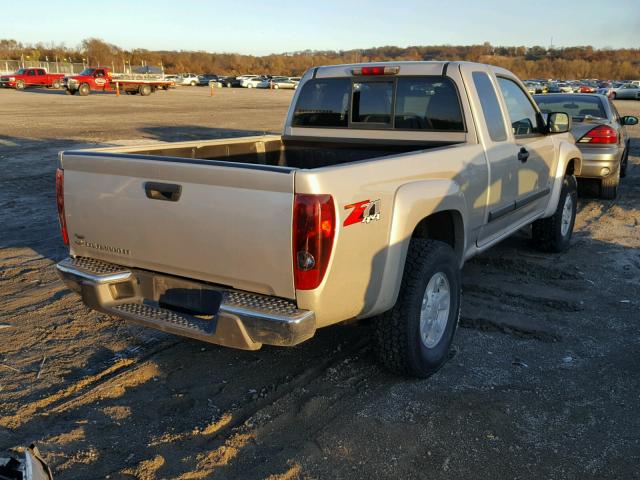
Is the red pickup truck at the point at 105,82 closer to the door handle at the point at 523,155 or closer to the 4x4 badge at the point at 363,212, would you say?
the door handle at the point at 523,155

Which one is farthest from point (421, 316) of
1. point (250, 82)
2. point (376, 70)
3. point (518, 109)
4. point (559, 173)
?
point (250, 82)

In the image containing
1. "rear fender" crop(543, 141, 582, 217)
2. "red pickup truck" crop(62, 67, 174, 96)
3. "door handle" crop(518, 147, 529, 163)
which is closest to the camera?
"door handle" crop(518, 147, 529, 163)

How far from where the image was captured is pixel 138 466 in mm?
3084

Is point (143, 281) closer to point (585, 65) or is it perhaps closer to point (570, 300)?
point (570, 300)

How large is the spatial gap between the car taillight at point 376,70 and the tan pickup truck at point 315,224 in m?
0.01

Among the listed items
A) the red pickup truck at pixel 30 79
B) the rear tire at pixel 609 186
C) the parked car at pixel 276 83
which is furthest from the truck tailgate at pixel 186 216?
the parked car at pixel 276 83

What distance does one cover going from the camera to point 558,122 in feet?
19.7

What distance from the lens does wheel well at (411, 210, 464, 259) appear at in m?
4.30

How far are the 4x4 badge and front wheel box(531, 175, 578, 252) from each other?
3.81 metres

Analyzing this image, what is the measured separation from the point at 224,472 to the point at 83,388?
1298 mm

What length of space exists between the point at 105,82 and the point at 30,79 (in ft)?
28.6

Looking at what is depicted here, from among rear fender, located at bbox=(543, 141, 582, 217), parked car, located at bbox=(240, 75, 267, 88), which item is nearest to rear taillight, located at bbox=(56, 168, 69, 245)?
rear fender, located at bbox=(543, 141, 582, 217)

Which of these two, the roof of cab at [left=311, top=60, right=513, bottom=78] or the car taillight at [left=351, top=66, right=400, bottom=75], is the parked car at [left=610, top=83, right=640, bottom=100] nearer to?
the roof of cab at [left=311, top=60, right=513, bottom=78]

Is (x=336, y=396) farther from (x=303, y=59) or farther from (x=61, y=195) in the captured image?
(x=303, y=59)
